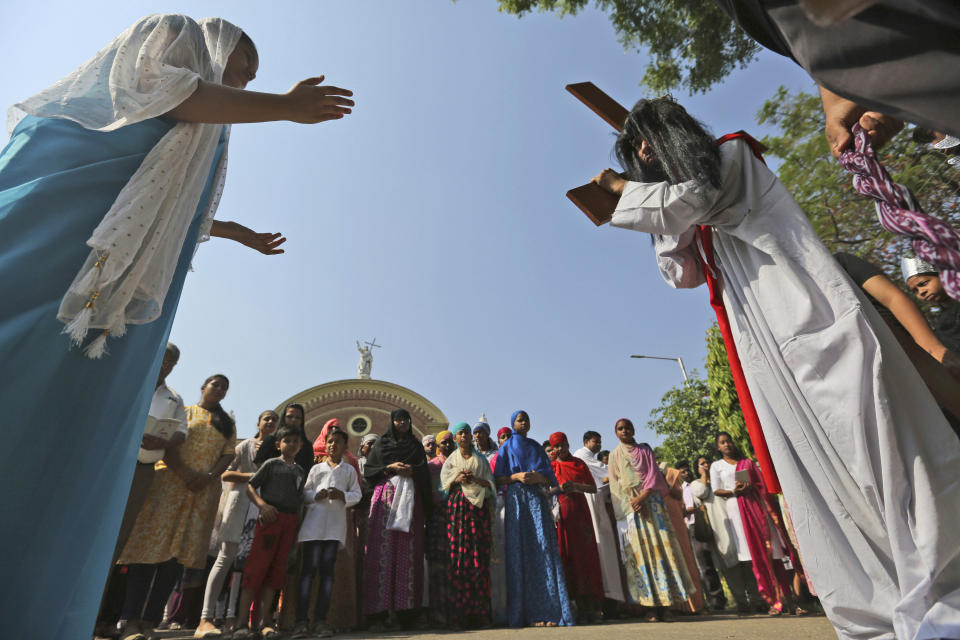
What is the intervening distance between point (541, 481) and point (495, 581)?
3.81ft

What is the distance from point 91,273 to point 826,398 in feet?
7.19

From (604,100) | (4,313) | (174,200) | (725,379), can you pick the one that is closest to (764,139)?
(725,379)

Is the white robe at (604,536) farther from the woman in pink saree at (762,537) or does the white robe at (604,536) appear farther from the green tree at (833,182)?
the green tree at (833,182)

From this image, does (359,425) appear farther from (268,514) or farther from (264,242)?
(264,242)

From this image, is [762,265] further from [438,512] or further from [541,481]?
[438,512]

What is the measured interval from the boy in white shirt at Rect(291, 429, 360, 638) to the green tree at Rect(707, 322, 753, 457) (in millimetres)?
8790

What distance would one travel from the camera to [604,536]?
6.32 meters

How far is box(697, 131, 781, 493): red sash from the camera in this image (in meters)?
2.02

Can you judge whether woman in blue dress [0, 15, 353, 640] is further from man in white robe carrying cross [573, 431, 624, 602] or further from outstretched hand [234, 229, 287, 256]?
man in white robe carrying cross [573, 431, 624, 602]

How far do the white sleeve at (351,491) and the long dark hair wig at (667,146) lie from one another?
400cm

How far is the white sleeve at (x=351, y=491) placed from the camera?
4.98 meters

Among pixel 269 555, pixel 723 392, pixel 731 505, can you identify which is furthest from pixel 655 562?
pixel 723 392

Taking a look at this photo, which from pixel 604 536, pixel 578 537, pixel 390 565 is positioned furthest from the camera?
pixel 604 536

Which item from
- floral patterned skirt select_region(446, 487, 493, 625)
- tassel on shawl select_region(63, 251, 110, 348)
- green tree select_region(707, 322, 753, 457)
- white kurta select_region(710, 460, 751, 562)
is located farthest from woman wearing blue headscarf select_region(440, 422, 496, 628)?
green tree select_region(707, 322, 753, 457)
